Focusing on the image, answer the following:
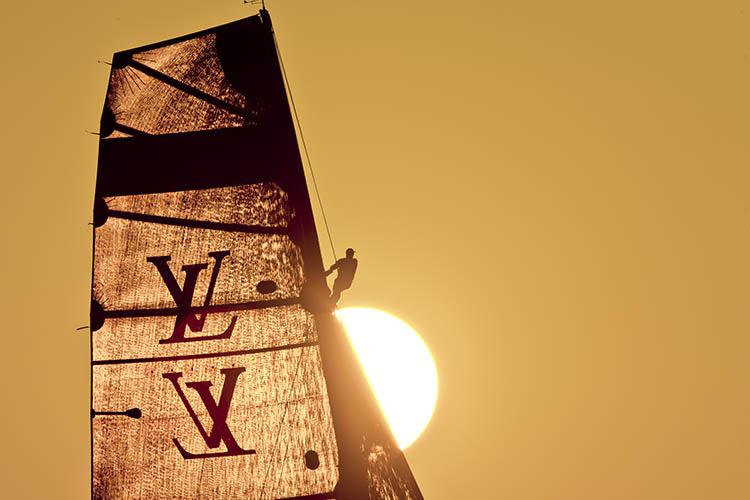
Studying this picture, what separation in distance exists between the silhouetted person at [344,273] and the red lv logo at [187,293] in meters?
1.24

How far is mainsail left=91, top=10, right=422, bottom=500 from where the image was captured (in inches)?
530

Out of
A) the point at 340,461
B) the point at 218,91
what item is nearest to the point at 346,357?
the point at 340,461

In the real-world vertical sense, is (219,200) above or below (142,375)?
above

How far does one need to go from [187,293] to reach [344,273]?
180cm

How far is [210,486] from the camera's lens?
1360 centimetres

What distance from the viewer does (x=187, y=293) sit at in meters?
13.8

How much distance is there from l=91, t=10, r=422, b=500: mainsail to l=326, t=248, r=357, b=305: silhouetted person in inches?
7.8

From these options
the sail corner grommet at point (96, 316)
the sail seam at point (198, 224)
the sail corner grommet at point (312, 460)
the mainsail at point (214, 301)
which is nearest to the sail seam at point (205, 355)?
the mainsail at point (214, 301)

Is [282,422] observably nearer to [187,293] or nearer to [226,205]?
[187,293]

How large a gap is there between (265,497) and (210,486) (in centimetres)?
64

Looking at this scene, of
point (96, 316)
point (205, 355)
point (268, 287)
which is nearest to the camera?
point (268, 287)

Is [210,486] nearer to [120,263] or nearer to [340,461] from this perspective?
[340,461]

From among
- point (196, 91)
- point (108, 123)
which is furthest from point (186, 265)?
point (196, 91)

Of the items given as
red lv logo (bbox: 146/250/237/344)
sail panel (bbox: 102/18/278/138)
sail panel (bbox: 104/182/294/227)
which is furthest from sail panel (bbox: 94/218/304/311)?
sail panel (bbox: 102/18/278/138)
